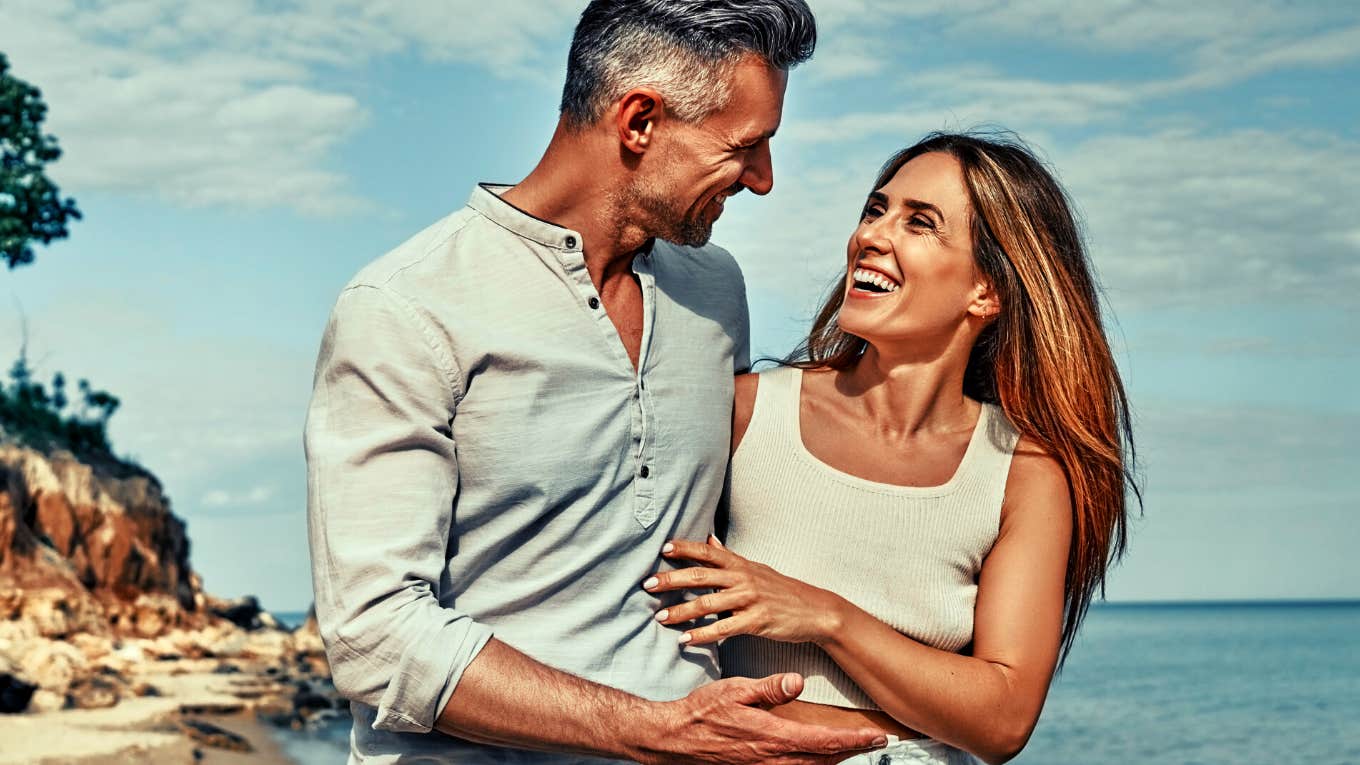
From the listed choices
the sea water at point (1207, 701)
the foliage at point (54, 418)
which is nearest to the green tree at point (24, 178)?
the foliage at point (54, 418)

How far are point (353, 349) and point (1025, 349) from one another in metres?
1.58

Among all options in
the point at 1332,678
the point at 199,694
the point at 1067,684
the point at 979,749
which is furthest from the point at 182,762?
the point at 1332,678

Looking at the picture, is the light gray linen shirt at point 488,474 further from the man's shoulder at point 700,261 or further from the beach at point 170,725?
the beach at point 170,725

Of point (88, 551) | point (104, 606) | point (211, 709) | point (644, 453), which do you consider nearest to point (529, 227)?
point (644, 453)

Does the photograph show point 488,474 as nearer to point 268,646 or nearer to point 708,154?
point 708,154

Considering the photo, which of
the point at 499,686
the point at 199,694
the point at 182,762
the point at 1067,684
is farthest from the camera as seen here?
the point at 1067,684

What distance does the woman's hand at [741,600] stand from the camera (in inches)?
108

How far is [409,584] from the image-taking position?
94.3 inches

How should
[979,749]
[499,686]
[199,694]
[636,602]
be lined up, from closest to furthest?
1. [499,686]
2. [636,602]
3. [979,749]
4. [199,694]

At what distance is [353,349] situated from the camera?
2439mm

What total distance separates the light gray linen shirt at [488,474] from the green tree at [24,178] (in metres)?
17.2

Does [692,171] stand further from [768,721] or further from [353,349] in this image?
[768,721]

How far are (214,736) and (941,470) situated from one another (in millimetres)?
10123

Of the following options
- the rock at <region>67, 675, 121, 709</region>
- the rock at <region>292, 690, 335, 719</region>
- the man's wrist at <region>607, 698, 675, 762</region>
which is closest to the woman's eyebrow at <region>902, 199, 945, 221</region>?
the man's wrist at <region>607, 698, 675, 762</region>
